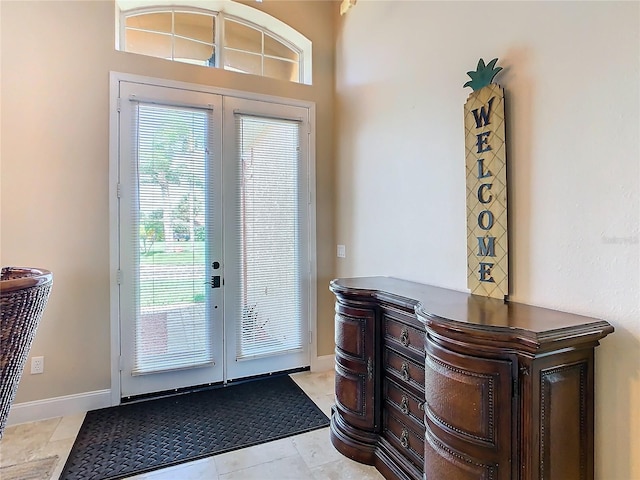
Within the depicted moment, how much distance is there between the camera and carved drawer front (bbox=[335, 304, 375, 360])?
7.09ft

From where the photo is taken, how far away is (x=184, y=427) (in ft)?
8.27

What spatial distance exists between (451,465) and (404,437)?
548mm

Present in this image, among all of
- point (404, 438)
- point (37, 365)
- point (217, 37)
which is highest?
point (217, 37)

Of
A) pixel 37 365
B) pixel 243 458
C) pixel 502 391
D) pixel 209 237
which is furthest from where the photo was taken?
pixel 209 237

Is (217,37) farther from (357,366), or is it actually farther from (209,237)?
(357,366)

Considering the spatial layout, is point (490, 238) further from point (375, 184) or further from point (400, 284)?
point (375, 184)

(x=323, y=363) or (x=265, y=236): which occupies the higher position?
(x=265, y=236)

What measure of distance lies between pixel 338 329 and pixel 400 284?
1.65 ft

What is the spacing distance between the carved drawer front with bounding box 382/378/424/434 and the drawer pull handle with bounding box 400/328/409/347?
261 mm

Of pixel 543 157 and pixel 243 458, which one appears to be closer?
pixel 543 157

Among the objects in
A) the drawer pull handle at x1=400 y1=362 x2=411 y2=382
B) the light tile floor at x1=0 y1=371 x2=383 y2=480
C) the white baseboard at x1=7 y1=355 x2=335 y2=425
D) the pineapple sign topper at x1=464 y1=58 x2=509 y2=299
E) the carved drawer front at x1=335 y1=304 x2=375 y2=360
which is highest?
the pineapple sign topper at x1=464 y1=58 x2=509 y2=299

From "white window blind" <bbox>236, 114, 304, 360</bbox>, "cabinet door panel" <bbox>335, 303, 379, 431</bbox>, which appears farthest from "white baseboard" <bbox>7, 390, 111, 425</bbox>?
"cabinet door panel" <bbox>335, 303, 379, 431</bbox>

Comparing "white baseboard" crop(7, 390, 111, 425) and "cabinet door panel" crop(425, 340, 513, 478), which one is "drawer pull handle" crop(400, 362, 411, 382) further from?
"white baseboard" crop(7, 390, 111, 425)

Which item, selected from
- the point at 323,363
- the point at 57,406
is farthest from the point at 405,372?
the point at 57,406
